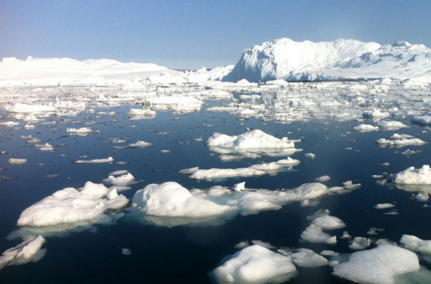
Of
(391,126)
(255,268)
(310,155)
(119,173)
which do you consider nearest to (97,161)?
(119,173)

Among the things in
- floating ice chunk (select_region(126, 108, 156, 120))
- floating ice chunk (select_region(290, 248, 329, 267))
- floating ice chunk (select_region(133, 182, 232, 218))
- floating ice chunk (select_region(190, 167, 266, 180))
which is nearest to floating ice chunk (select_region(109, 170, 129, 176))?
floating ice chunk (select_region(190, 167, 266, 180))

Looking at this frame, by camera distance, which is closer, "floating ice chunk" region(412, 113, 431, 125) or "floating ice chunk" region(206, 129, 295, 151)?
"floating ice chunk" region(206, 129, 295, 151)

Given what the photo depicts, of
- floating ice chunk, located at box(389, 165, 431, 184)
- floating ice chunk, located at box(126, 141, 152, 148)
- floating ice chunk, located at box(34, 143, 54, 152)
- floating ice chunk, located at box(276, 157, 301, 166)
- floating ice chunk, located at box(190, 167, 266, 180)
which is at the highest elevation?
floating ice chunk, located at box(389, 165, 431, 184)

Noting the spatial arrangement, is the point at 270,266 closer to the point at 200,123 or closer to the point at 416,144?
the point at 416,144

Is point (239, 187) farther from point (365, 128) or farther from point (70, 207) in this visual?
point (365, 128)

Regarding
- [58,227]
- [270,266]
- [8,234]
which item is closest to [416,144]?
[270,266]

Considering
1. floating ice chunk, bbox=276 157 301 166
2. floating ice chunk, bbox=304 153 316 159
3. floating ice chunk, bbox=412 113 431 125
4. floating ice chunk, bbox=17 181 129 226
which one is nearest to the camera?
floating ice chunk, bbox=17 181 129 226

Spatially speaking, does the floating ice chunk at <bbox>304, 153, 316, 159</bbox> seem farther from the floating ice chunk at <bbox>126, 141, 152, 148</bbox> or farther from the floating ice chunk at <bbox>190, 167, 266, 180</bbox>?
the floating ice chunk at <bbox>126, 141, 152, 148</bbox>
